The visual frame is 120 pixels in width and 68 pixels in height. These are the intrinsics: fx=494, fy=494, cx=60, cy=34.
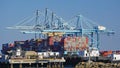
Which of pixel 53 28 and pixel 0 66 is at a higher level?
pixel 53 28

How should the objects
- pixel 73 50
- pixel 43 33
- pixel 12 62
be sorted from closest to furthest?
pixel 12 62
pixel 73 50
pixel 43 33

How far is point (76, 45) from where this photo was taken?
13950 cm

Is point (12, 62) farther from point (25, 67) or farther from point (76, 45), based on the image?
point (76, 45)

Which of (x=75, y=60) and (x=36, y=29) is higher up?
(x=36, y=29)

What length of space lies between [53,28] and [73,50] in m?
16.9

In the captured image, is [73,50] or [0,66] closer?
[0,66]

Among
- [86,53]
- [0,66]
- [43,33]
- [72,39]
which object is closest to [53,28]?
[43,33]

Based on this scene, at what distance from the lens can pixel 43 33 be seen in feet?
486

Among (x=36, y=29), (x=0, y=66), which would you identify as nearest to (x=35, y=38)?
(x=36, y=29)

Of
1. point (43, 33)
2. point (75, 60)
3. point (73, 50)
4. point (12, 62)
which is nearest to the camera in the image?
point (12, 62)

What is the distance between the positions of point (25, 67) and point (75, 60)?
20804 millimetres

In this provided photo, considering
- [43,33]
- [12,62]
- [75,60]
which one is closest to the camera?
[12,62]

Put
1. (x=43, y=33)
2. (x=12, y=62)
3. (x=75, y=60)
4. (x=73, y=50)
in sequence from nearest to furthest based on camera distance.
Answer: (x=12, y=62), (x=75, y=60), (x=73, y=50), (x=43, y=33)

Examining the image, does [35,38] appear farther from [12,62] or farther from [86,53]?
[12,62]
